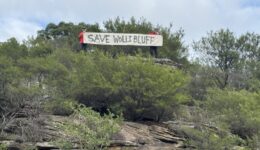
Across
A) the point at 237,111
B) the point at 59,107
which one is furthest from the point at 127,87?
the point at 237,111

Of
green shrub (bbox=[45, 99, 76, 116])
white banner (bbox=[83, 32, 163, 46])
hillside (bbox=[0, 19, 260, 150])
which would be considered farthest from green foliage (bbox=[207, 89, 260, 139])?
green shrub (bbox=[45, 99, 76, 116])

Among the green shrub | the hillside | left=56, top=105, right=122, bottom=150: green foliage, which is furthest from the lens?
the green shrub

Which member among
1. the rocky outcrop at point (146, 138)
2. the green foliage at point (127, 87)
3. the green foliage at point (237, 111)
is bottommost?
the rocky outcrop at point (146, 138)

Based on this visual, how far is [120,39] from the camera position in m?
30.3

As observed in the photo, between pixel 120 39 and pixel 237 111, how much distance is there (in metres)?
7.94

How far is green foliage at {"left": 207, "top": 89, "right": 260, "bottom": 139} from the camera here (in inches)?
1000

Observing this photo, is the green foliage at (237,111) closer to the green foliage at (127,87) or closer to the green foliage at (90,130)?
the green foliage at (127,87)

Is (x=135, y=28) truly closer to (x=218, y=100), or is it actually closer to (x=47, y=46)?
(x=47, y=46)

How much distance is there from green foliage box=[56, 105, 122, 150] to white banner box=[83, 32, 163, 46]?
8528 millimetres

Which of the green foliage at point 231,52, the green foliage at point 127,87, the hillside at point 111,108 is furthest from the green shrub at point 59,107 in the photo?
the green foliage at point 231,52

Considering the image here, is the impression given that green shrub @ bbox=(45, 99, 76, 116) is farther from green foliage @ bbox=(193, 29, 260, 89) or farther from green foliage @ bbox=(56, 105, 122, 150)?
green foliage @ bbox=(193, 29, 260, 89)

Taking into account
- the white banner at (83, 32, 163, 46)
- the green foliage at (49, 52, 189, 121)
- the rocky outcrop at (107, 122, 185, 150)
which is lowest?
the rocky outcrop at (107, 122, 185, 150)

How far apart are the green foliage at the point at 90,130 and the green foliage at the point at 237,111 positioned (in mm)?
6550

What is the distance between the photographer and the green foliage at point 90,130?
20.2 metres
